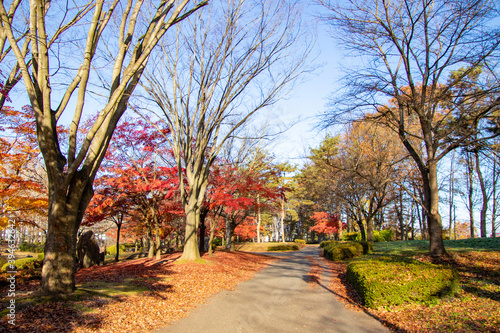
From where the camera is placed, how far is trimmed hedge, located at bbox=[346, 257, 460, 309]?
20.3 ft

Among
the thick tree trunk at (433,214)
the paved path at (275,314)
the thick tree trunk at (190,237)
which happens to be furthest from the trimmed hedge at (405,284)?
the thick tree trunk at (190,237)

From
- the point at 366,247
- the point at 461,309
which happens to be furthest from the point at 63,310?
the point at 366,247

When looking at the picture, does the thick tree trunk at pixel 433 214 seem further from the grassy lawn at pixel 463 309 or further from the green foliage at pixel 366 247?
the green foliage at pixel 366 247

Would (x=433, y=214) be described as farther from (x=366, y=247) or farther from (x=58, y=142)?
(x=58, y=142)

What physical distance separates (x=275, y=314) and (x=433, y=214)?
6624 millimetres

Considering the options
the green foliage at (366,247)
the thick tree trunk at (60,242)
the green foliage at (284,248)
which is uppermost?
the thick tree trunk at (60,242)

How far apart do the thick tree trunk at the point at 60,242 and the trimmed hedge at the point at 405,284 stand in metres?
5.99

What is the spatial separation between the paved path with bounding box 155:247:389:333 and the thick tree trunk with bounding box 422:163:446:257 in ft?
12.9

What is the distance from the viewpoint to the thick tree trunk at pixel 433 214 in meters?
9.36

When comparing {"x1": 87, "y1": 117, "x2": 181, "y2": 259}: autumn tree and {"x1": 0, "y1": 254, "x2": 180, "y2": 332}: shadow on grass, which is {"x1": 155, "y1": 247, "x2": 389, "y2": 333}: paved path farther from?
{"x1": 87, "y1": 117, "x2": 181, "y2": 259}: autumn tree

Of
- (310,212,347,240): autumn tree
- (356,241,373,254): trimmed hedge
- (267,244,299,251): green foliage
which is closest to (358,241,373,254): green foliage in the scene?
(356,241,373,254): trimmed hedge

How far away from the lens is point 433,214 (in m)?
9.59

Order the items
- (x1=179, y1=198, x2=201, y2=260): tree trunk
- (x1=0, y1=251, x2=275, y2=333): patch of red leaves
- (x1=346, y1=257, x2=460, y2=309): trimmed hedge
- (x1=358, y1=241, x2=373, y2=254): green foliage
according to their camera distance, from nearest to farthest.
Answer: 1. (x1=0, y1=251, x2=275, y2=333): patch of red leaves
2. (x1=346, y1=257, x2=460, y2=309): trimmed hedge
3. (x1=179, y1=198, x2=201, y2=260): tree trunk
4. (x1=358, y1=241, x2=373, y2=254): green foliage

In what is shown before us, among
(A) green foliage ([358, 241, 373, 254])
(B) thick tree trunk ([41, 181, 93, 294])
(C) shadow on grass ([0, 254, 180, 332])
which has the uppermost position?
(B) thick tree trunk ([41, 181, 93, 294])
